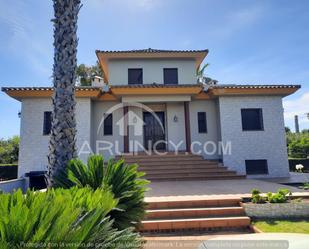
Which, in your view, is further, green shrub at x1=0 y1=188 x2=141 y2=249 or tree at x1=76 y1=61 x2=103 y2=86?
tree at x1=76 y1=61 x2=103 y2=86

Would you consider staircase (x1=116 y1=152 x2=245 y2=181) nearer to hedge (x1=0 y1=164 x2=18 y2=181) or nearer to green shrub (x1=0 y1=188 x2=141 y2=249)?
green shrub (x1=0 y1=188 x2=141 y2=249)

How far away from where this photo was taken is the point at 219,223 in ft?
19.1

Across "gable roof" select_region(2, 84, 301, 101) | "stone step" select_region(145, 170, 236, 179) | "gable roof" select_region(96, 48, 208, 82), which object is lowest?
"stone step" select_region(145, 170, 236, 179)

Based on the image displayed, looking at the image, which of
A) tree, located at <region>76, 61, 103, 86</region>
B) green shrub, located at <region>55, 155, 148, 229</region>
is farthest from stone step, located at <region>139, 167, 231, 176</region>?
tree, located at <region>76, 61, 103, 86</region>

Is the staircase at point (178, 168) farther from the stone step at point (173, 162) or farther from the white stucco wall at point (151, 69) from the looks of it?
the white stucco wall at point (151, 69)

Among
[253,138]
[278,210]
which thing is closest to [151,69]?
[253,138]

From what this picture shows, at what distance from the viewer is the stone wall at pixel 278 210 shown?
621 centimetres

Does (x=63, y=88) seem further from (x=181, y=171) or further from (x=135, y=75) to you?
(x=135, y=75)

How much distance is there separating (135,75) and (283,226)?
13480mm

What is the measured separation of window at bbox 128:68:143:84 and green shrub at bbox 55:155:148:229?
12.4m

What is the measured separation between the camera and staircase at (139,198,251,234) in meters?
5.80

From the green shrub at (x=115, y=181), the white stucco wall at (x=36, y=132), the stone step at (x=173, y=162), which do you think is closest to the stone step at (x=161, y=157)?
the stone step at (x=173, y=162)

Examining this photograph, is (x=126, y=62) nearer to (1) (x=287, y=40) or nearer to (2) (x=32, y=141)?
(2) (x=32, y=141)

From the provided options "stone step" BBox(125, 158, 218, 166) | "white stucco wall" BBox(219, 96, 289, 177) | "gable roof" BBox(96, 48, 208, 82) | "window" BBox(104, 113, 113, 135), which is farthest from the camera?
"gable roof" BBox(96, 48, 208, 82)
